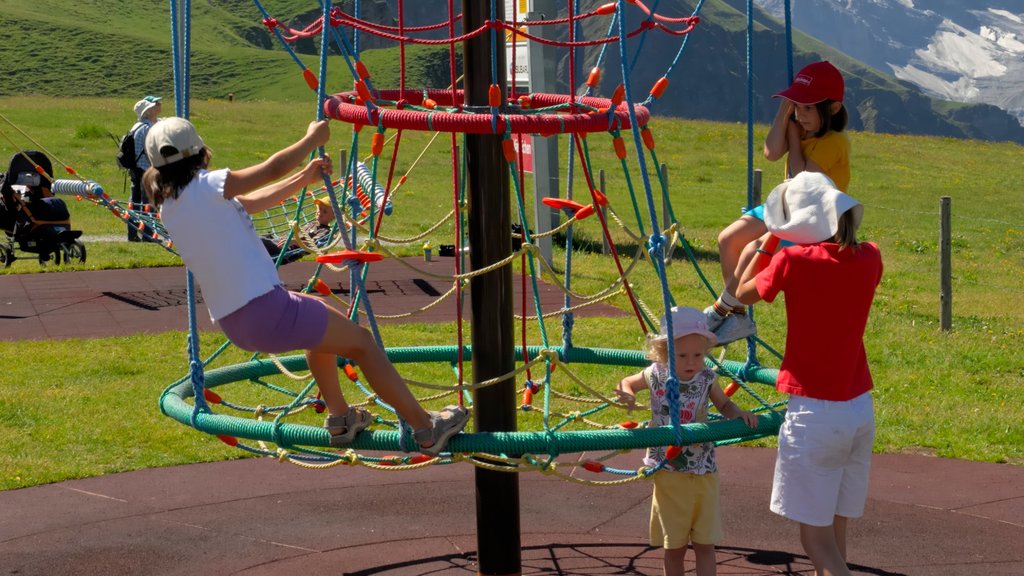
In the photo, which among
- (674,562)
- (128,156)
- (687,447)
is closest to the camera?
(687,447)

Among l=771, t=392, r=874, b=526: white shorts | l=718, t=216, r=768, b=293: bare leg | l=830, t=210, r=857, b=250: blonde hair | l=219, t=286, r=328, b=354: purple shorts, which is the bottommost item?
l=771, t=392, r=874, b=526: white shorts

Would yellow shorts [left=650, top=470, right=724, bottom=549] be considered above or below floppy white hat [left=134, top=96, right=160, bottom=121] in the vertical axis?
below

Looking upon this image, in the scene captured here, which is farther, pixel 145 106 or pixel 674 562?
pixel 145 106

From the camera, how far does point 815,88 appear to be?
512cm

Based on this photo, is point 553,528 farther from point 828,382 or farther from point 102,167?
point 102,167

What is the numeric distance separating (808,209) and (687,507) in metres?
1.26

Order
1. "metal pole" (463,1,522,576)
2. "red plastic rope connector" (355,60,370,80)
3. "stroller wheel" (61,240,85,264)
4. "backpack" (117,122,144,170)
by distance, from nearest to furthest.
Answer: "red plastic rope connector" (355,60,370,80), "metal pole" (463,1,522,576), "stroller wheel" (61,240,85,264), "backpack" (117,122,144,170)

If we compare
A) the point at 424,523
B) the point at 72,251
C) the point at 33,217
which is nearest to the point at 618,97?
the point at 424,523

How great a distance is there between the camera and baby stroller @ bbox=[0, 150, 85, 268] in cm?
1457

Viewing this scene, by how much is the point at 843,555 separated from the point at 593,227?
14090mm

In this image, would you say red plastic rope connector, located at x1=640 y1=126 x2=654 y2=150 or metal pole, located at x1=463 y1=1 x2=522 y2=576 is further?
metal pole, located at x1=463 y1=1 x2=522 y2=576

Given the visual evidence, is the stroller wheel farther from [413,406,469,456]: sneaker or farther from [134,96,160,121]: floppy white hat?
[413,406,469,456]: sneaker

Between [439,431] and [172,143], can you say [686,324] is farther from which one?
[172,143]

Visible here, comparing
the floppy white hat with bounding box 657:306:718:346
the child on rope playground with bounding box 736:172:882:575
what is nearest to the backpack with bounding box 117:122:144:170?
the floppy white hat with bounding box 657:306:718:346
